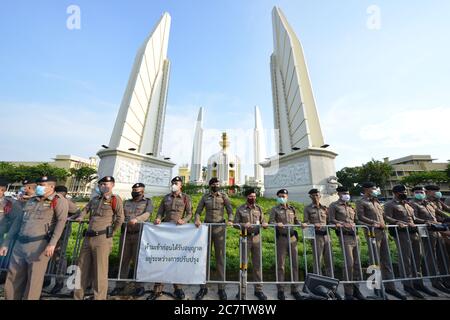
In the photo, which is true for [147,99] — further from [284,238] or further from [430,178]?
[430,178]

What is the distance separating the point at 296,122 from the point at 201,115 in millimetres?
25680

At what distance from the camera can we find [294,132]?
13641mm

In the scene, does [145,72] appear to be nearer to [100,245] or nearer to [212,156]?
[100,245]

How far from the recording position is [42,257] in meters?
2.61

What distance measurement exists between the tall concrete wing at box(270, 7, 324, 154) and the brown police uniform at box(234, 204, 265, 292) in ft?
29.0

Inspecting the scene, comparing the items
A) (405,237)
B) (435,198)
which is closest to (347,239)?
(405,237)

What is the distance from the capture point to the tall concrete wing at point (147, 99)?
13.0 meters

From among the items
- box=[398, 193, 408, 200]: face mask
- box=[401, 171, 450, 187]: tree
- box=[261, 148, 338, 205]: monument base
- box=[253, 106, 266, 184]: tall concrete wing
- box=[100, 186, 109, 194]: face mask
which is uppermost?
box=[253, 106, 266, 184]: tall concrete wing

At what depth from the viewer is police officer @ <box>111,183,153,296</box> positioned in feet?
10.8

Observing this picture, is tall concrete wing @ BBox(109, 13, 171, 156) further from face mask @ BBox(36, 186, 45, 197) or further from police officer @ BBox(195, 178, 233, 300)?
police officer @ BBox(195, 178, 233, 300)

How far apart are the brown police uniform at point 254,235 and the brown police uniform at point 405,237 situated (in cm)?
248

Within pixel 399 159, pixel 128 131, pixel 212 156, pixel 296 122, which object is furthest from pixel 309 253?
pixel 399 159

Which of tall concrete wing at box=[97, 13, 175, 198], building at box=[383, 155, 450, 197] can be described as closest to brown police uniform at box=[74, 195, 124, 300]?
tall concrete wing at box=[97, 13, 175, 198]

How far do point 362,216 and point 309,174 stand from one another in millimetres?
7250
